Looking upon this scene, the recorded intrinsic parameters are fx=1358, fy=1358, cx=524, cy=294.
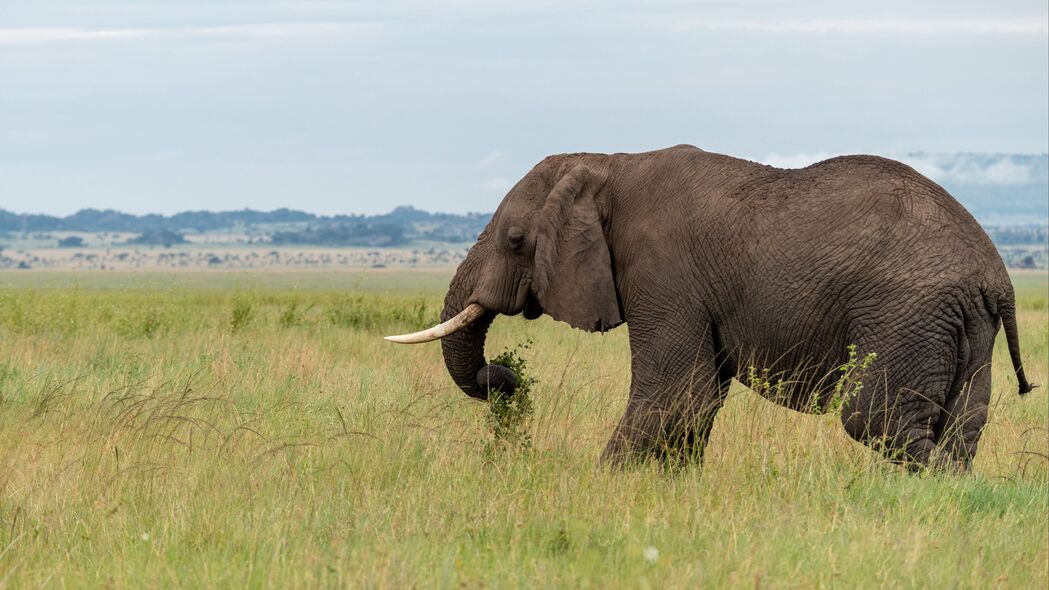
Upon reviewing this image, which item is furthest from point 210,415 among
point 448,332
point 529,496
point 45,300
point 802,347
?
point 45,300

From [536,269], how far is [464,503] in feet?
6.69

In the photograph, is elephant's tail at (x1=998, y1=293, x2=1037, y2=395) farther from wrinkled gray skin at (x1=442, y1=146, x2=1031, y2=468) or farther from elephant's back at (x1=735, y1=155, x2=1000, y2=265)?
elephant's back at (x1=735, y1=155, x2=1000, y2=265)

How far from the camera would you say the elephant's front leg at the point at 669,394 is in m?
7.98

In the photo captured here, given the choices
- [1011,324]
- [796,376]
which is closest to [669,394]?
[796,376]

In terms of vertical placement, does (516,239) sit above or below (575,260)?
above

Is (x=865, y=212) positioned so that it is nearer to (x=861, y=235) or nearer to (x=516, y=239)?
(x=861, y=235)

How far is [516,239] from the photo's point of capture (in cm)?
862

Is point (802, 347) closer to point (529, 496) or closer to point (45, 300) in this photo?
point (529, 496)

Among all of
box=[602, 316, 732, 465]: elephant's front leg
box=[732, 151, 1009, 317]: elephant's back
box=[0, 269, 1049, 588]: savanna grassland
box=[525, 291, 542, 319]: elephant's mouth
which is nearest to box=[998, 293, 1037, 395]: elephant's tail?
box=[732, 151, 1009, 317]: elephant's back

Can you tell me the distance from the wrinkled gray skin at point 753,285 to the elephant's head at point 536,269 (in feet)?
0.04

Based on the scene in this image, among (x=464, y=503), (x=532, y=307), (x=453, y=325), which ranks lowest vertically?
(x=464, y=503)

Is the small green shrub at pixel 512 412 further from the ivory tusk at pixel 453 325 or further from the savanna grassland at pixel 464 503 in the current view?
the ivory tusk at pixel 453 325

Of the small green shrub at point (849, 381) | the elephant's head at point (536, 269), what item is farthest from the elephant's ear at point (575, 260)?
the small green shrub at point (849, 381)

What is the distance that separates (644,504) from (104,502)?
9.19 feet
